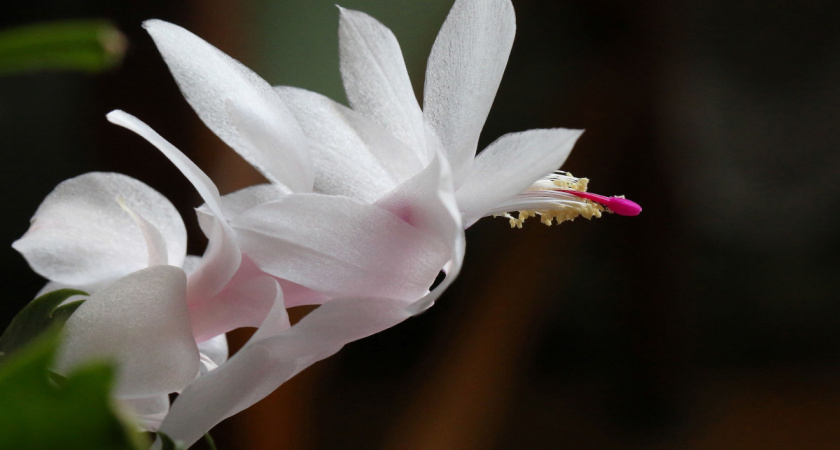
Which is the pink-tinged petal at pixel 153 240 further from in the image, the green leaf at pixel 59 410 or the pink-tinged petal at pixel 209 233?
the green leaf at pixel 59 410

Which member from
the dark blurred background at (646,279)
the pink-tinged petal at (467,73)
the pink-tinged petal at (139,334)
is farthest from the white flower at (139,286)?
the dark blurred background at (646,279)

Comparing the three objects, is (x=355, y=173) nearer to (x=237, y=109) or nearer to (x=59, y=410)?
(x=237, y=109)

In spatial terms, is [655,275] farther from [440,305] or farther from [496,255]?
[440,305]

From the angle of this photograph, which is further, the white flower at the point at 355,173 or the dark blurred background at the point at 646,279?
the dark blurred background at the point at 646,279

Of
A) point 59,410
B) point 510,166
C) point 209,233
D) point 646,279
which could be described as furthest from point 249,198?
point 646,279

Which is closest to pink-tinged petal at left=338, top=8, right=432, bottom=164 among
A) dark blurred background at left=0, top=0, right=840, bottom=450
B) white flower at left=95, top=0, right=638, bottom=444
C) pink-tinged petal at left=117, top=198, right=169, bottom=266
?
white flower at left=95, top=0, right=638, bottom=444
